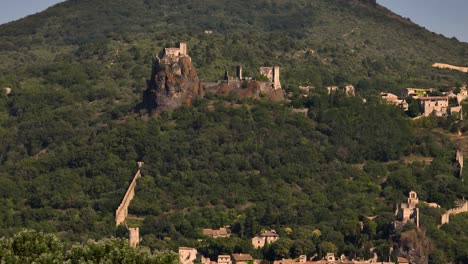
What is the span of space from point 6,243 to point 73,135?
2556 inches

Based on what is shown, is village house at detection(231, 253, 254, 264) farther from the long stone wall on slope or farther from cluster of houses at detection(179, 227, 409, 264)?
the long stone wall on slope

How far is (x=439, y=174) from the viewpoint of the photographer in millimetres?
106562

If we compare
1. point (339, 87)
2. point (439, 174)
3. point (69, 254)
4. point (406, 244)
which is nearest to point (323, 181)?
point (439, 174)

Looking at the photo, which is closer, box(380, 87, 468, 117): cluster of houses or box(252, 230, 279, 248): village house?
box(252, 230, 279, 248): village house

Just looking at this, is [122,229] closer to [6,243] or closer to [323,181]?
[323,181]

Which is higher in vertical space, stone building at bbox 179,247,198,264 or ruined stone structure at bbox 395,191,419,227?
ruined stone structure at bbox 395,191,419,227

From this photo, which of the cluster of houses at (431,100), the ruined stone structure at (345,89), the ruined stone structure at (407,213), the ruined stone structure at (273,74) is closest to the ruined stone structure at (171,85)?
the ruined stone structure at (273,74)

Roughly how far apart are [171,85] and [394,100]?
1833 cm

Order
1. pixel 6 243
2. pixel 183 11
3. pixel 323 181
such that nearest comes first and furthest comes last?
pixel 6 243 → pixel 323 181 → pixel 183 11

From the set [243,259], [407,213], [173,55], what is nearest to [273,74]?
[173,55]

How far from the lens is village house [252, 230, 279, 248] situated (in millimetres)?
93188

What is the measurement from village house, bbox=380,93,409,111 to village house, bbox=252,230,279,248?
2718cm

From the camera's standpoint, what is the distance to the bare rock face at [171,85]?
368 feet

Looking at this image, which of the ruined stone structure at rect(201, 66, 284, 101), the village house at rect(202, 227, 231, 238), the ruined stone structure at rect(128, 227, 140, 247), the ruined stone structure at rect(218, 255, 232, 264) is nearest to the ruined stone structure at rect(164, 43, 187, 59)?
the ruined stone structure at rect(201, 66, 284, 101)
